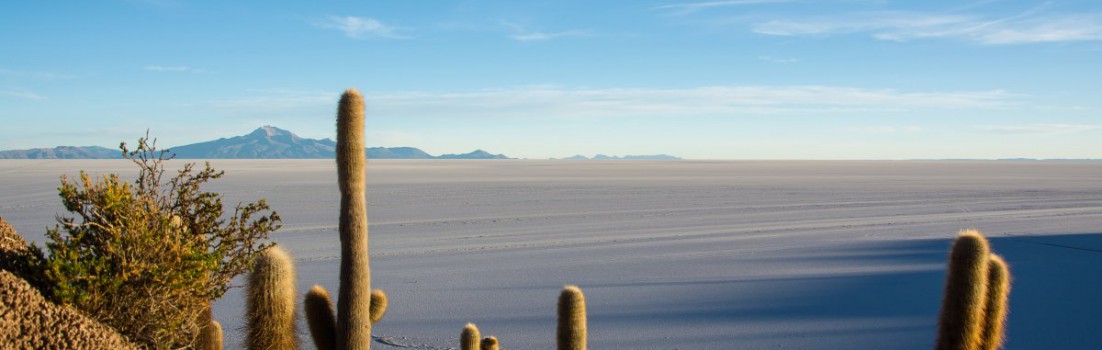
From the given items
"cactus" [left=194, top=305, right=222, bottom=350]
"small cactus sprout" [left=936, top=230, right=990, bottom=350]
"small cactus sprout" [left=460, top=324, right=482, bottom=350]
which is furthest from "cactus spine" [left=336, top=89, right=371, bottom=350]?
"small cactus sprout" [left=936, top=230, right=990, bottom=350]

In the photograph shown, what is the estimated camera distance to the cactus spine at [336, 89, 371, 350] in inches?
144

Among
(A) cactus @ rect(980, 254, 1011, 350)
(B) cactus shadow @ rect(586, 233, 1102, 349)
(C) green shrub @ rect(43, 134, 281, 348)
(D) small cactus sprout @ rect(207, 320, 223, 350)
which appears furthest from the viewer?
(B) cactus shadow @ rect(586, 233, 1102, 349)

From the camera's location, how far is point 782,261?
12875 millimetres

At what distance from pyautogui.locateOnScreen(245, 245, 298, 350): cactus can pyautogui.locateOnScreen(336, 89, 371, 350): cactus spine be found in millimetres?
657

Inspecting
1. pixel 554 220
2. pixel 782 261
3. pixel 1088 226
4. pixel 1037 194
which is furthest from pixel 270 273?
pixel 1037 194

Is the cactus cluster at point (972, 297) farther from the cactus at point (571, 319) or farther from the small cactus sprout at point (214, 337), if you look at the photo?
the small cactus sprout at point (214, 337)

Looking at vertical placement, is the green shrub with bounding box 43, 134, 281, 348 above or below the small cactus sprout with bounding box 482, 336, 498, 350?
above

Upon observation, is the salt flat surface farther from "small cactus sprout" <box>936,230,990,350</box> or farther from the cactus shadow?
"small cactus sprout" <box>936,230,990,350</box>

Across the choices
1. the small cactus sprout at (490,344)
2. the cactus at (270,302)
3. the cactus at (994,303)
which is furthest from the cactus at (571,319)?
the cactus at (994,303)

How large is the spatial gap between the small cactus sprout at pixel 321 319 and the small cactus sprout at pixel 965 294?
3.26 meters

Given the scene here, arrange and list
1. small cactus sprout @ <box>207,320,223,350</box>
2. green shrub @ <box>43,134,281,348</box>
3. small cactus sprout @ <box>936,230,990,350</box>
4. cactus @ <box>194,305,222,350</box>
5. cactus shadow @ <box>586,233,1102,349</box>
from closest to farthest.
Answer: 1. green shrub @ <box>43,134,281,348</box>
2. small cactus sprout @ <box>936,230,990,350</box>
3. cactus @ <box>194,305,222,350</box>
4. small cactus sprout @ <box>207,320,223,350</box>
5. cactus shadow @ <box>586,233,1102,349</box>

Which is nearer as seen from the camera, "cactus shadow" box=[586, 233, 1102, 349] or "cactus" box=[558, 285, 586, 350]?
"cactus" box=[558, 285, 586, 350]

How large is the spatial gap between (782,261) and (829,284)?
77.1 inches

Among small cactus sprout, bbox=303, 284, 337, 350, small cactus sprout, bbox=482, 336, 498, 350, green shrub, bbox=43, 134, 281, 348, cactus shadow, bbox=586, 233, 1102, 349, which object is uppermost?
green shrub, bbox=43, 134, 281, 348
